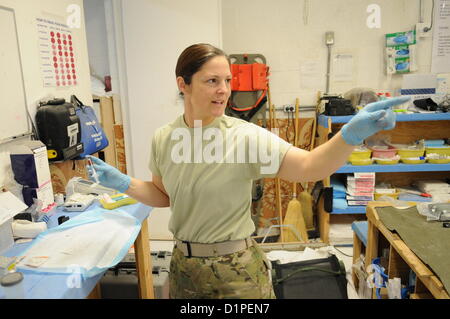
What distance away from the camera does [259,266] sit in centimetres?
135

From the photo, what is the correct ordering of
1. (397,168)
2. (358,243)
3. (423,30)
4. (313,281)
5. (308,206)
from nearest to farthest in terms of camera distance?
1. (313,281)
2. (358,243)
3. (397,168)
4. (423,30)
5. (308,206)

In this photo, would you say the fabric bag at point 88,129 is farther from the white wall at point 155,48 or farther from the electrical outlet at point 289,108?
the electrical outlet at point 289,108

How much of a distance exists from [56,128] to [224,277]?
140 cm

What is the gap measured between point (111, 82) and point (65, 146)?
5.42ft

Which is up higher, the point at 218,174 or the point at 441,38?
the point at 441,38

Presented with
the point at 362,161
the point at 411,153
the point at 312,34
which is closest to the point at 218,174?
the point at 362,161

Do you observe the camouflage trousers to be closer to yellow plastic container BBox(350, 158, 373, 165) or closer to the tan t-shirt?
the tan t-shirt

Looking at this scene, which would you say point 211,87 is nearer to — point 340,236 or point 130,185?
point 130,185

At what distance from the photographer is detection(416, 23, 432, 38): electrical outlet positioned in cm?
331

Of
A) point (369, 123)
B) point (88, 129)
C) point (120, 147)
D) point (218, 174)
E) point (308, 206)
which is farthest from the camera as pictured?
point (120, 147)

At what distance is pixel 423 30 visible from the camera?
10.9ft

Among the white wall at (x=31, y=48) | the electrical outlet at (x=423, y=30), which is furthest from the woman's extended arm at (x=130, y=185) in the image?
the electrical outlet at (x=423, y=30)

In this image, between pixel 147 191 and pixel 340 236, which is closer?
pixel 147 191
